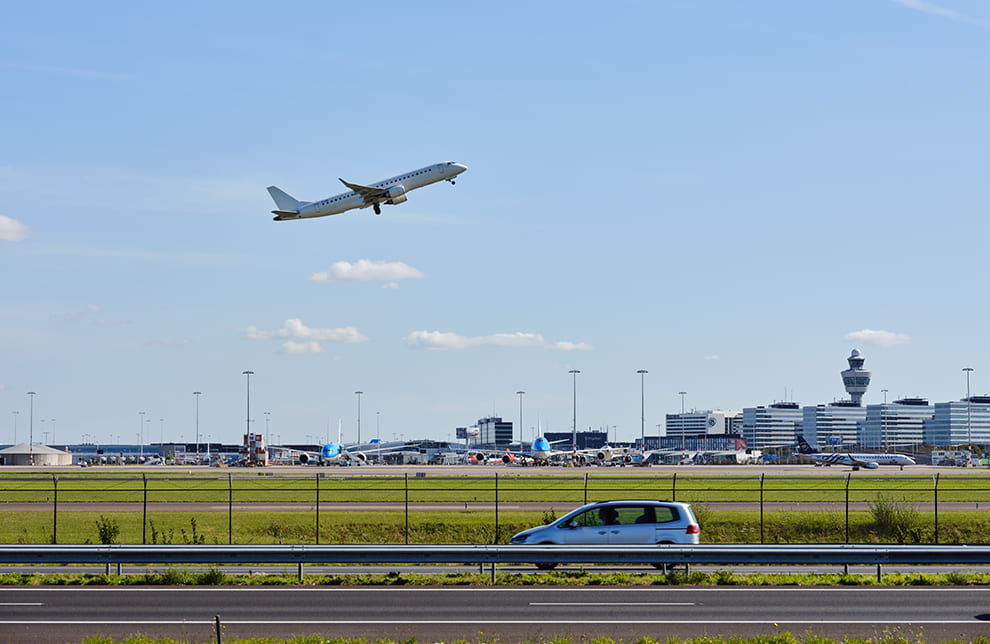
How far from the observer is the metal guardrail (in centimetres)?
2361

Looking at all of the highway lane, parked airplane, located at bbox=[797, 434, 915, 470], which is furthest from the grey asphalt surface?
parked airplane, located at bbox=[797, 434, 915, 470]

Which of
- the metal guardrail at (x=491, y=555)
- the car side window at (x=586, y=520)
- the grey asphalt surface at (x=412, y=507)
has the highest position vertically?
the car side window at (x=586, y=520)

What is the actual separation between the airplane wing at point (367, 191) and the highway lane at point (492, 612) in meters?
39.3

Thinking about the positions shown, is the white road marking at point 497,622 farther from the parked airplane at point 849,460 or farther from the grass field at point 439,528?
the parked airplane at point 849,460

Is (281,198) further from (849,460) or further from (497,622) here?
(849,460)

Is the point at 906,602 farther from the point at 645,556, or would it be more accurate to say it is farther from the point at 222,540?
the point at 222,540

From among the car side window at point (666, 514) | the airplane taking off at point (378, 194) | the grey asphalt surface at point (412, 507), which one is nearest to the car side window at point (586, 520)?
the car side window at point (666, 514)

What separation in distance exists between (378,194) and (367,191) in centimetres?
72

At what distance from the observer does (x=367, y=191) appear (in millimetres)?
61500

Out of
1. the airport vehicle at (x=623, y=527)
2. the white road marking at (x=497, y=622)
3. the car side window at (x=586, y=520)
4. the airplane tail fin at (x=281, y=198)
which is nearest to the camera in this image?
the white road marking at (x=497, y=622)

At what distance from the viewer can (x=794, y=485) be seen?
7394cm

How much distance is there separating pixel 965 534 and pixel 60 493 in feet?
158

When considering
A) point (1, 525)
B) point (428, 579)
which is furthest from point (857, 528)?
point (1, 525)

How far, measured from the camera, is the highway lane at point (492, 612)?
58.5 feet
